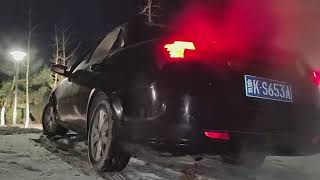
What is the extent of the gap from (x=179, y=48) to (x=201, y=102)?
1.52 ft

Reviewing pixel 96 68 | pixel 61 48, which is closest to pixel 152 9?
pixel 61 48

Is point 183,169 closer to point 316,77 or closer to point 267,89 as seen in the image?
point 267,89

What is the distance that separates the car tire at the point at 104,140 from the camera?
4160 mm

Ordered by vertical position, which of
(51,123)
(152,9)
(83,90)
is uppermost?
(152,9)

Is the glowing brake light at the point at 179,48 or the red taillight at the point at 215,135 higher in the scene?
the glowing brake light at the point at 179,48

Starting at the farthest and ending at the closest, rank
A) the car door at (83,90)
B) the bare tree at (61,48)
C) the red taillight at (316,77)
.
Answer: the bare tree at (61,48)
the car door at (83,90)
the red taillight at (316,77)

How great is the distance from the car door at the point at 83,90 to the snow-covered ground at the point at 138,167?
1.25 ft

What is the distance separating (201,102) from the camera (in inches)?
144

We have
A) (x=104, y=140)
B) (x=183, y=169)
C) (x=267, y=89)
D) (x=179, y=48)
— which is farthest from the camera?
(x=183, y=169)

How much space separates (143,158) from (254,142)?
1.68 m

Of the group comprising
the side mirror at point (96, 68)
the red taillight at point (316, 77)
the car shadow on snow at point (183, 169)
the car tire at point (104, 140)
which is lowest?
the car shadow on snow at point (183, 169)

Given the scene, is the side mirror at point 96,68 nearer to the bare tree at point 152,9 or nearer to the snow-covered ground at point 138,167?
the snow-covered ground at point 138,167

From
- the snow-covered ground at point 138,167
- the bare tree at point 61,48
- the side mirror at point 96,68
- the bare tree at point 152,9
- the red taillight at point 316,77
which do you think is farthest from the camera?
the bare tree at point 61,48

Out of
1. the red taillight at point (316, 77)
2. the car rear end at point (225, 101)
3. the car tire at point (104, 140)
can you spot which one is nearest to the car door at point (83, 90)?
the car tire at point (104, 140)
